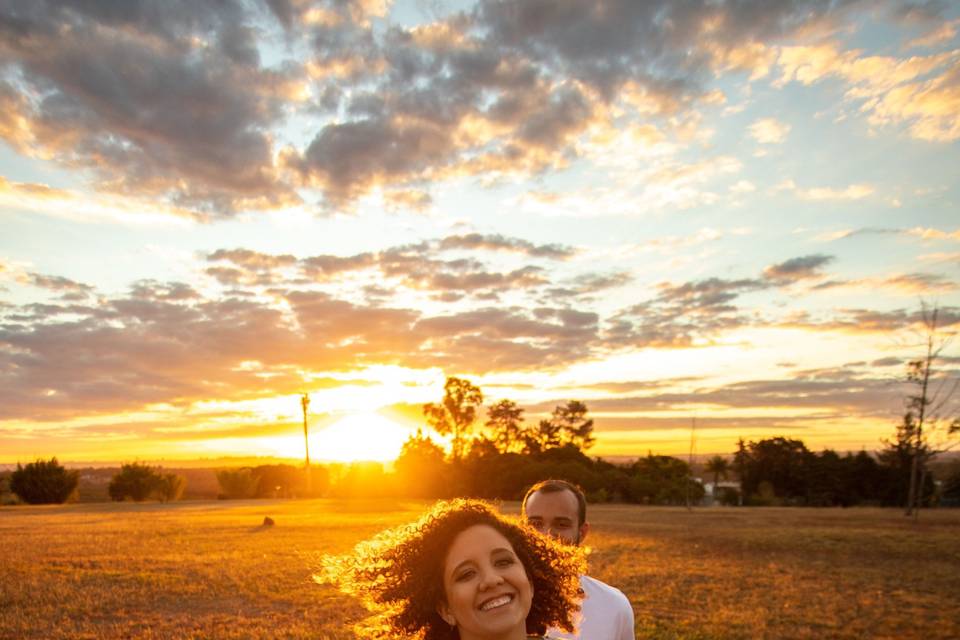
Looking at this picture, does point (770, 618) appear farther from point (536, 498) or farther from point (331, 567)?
point (331, 567)

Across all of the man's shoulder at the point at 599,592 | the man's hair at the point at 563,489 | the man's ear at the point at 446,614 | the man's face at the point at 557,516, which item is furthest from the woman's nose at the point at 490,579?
the man's hair at the point at 563,489

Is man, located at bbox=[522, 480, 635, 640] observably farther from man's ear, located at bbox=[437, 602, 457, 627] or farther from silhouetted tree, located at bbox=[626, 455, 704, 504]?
silhouetted tree, located at bbox=[626, 455, 704, 504]

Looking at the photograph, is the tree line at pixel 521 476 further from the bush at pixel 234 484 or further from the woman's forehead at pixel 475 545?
the woman's forehead at pixel 475 545

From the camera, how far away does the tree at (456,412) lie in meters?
75.7

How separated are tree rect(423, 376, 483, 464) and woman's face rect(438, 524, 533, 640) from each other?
73141 mm

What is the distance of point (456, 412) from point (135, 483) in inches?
1208

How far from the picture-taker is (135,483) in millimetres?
65125

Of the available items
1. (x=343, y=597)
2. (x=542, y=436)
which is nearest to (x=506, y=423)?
(x=542, y=436)

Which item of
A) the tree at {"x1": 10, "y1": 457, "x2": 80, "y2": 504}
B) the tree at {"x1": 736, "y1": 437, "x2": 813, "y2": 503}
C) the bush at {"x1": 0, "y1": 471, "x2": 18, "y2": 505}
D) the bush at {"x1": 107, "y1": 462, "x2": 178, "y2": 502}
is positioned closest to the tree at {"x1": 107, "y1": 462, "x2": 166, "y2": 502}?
the bush at {"x1": 107, "y1": 462, "x2": 178, "y2": 502}

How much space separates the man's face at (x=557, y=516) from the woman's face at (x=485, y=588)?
1.33m

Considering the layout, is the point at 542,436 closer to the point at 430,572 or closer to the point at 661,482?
the point at 661,482

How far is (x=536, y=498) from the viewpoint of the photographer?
440 centimetres

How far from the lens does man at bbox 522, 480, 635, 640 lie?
148 inches

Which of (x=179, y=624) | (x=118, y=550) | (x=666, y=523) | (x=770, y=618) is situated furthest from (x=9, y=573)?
(x=666, y=523)
